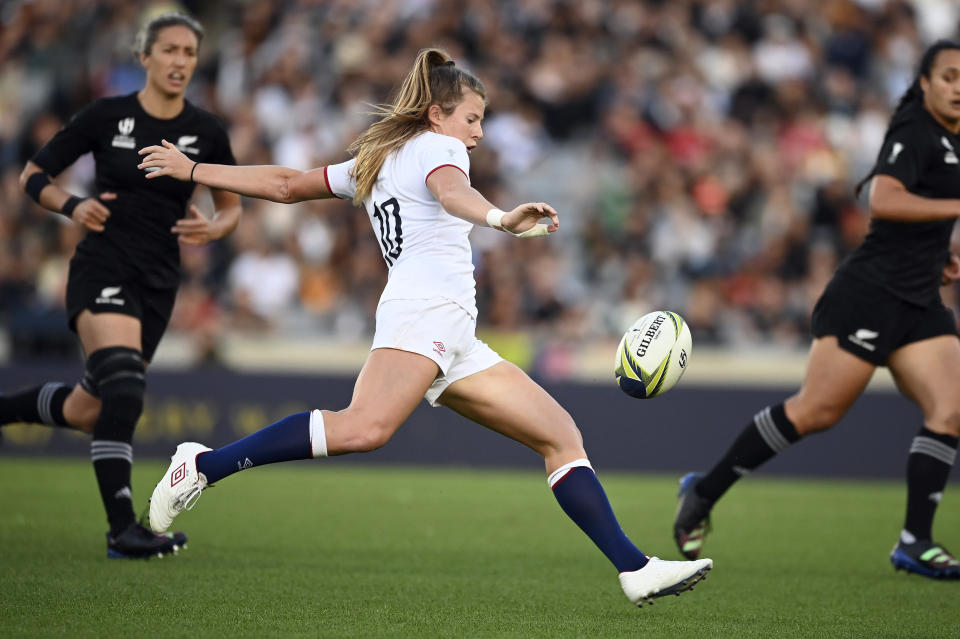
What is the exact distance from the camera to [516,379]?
5230 millimetres

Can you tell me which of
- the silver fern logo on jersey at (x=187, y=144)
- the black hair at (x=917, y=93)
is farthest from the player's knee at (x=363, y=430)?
the black hair at (x=917, y=93)

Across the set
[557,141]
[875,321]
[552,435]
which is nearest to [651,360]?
[552,435]

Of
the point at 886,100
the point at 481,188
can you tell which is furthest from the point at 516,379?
the point at 886,100

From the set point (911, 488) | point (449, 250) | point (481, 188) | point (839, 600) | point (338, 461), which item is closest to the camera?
point (449, 250)

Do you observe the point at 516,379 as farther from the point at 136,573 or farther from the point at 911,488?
the point at 911,488

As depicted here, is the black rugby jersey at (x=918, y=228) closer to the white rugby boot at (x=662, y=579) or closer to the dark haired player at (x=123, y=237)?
the white rugby boot at (x=662, y=579)

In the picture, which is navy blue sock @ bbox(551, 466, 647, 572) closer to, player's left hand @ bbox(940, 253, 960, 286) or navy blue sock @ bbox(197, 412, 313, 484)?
navy blue sock @ bbox(197, 412, 313, 484)

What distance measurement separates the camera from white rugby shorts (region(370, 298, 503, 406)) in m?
4.99

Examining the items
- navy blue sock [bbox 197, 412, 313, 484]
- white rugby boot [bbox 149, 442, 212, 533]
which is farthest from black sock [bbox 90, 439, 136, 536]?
navy blue sock [bbox 197, 412, 313, 484]

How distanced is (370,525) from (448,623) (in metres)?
3.23

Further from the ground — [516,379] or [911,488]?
[516,379]

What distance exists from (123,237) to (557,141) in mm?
9946

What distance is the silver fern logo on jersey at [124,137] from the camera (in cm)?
663

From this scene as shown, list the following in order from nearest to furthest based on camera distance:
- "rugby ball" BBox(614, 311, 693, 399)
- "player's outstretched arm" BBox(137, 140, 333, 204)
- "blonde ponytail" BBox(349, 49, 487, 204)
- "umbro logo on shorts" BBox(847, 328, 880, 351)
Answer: "blonde ponytail" BBox(349, 49, 487, 204) < "player's outstretched arm" BBox(137, 140, 333, 204) < "rugby ball" BBox(614, 311, 693, 399) < "umbro logo on shorts" BBox(847, 328, 880, 351)
